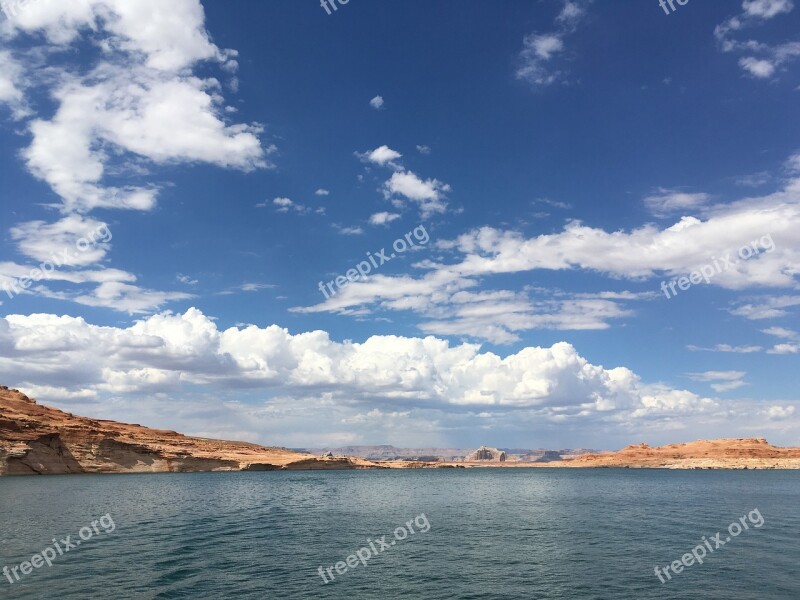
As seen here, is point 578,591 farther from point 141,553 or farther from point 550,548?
point 141,553

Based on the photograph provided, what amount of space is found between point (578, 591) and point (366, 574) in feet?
46.2

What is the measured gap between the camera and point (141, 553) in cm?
4053

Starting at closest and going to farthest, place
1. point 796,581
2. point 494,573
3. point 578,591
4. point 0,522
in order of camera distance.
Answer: point 578,591 → point 796,581 → point 494,573 → point 0,522

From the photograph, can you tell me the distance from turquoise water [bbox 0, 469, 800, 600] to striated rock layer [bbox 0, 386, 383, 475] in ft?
211

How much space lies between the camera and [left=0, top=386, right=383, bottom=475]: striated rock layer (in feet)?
427

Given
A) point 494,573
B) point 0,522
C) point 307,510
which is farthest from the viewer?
point 307,510

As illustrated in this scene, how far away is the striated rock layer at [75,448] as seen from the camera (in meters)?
130

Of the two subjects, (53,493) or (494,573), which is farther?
(53,493)

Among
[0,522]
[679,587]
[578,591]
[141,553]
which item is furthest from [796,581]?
[0,522]

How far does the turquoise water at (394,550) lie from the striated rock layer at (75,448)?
6428 cm

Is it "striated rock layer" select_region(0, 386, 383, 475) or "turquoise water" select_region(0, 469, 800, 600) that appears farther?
"striated rock layer" select_region(0, 386, 383, 475)

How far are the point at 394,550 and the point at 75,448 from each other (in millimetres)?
139204

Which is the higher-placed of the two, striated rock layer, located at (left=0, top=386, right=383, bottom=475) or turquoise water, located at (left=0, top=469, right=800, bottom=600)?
striated rock layer, located at (left=0, top=386, right=383, bottom=475)

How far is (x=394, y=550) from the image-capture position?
142 feet
